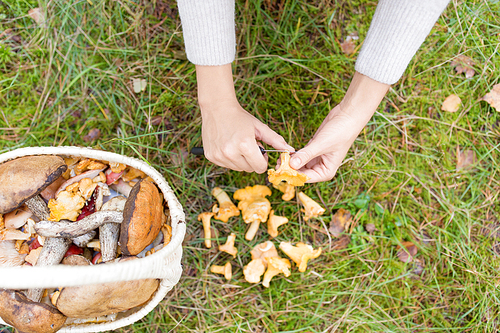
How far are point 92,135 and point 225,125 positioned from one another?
6.10 ft

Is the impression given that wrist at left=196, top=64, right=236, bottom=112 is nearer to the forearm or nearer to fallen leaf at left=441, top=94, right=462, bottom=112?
the forearm

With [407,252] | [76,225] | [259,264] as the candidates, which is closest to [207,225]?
[259,264]

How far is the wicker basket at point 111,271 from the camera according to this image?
1563mm

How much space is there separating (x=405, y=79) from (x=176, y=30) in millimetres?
2606

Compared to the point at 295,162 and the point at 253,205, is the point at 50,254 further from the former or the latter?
the point at 295,162

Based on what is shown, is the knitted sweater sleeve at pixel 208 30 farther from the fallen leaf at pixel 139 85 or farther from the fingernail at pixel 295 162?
the fallen leaf at pixel 139 85

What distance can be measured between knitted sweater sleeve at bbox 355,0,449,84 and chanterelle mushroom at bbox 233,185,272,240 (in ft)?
4.72

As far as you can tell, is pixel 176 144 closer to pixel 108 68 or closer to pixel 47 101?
pixel 108 68

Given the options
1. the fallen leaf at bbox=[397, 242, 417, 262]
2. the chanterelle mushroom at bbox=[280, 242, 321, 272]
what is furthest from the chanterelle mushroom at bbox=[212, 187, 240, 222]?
the fallen leaf at bbox=[397, 242, 417, 262]

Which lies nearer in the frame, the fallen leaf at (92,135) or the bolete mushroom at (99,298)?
the bolete mushroom at (99,298)

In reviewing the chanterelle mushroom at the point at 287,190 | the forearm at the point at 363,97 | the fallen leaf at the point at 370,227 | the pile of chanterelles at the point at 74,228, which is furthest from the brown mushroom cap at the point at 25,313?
the fallen leaf at the point at 370,227

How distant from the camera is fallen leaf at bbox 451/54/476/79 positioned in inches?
140

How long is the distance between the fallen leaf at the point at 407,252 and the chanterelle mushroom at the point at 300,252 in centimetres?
105

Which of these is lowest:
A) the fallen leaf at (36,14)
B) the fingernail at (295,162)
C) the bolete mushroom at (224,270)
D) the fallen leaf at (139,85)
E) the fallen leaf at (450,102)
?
the bolete mushroom at (224,270)
